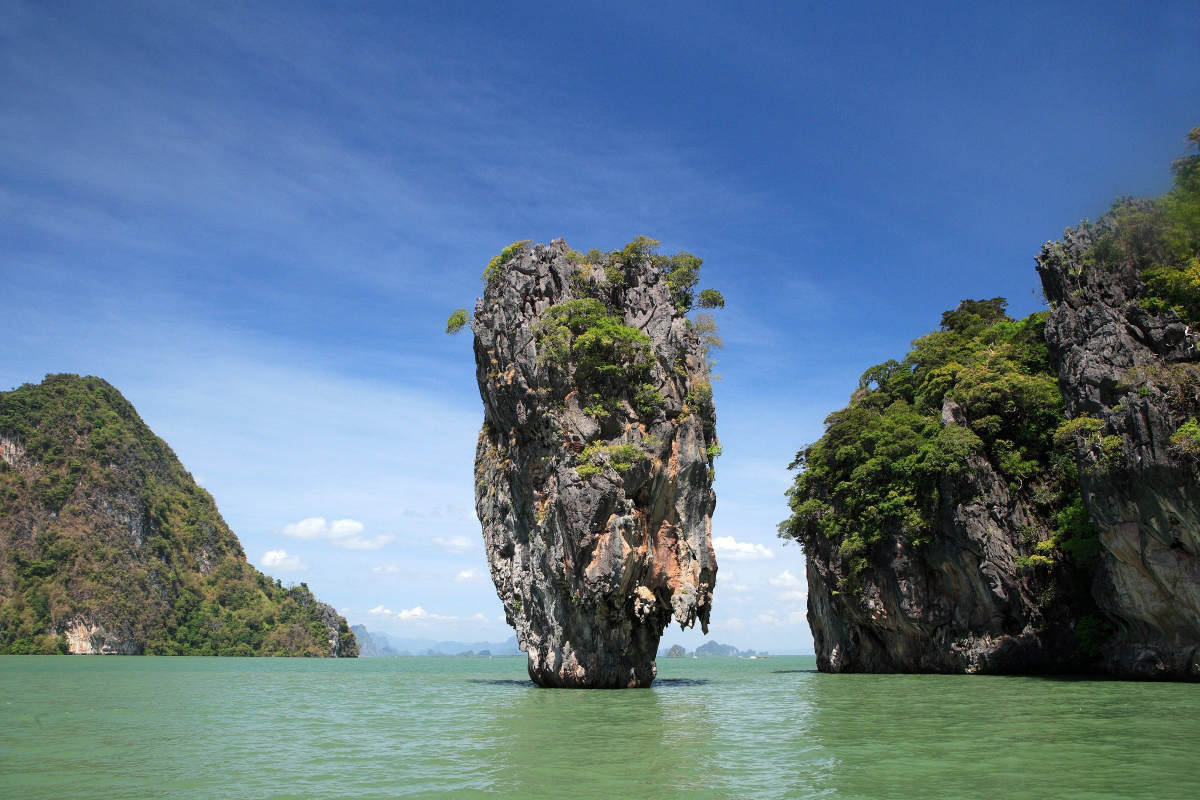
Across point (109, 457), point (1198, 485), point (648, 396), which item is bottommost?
point (1198, 485)

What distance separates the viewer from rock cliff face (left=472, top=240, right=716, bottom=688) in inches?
1001

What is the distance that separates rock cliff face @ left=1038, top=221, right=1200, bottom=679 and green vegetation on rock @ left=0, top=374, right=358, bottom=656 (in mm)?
104542

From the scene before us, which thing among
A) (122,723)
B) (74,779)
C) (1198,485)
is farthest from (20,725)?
(1198,485)

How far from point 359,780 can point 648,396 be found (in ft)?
57.8

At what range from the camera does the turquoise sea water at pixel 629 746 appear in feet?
33.8

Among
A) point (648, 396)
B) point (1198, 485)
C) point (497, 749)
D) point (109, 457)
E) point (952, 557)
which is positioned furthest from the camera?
point (109, 457)

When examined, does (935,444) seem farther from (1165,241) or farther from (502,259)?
(502,259)

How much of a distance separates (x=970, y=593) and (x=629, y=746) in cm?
2372

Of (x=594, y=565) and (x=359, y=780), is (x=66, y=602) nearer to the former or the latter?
(x=594, y=565)

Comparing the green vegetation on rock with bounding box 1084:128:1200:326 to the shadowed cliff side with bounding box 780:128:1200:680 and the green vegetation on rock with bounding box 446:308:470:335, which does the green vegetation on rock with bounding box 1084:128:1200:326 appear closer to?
the shadowed cliff side with bounding box 780:128:1200:680

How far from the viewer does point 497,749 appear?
1346 cm

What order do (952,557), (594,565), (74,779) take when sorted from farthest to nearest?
(952,557) → (594,565) → (74,779)

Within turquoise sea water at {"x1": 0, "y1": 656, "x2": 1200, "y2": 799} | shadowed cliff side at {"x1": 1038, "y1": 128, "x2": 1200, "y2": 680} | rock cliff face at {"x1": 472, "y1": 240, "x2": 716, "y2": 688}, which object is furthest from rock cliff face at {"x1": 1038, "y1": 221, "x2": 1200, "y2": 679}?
rock cliff face at {"x1": 472, "y1": 240, "x2": 716, "y2": 688}

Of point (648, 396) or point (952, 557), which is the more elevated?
point (648, 396)
